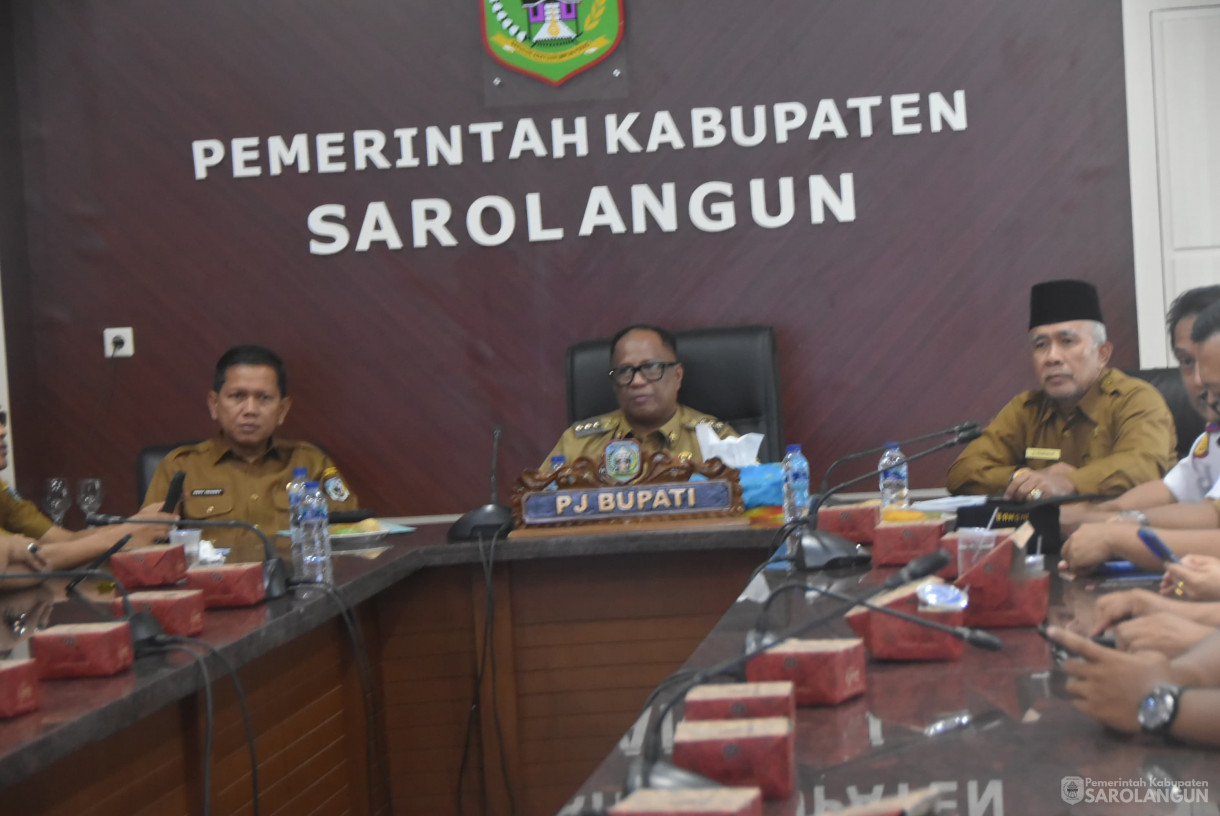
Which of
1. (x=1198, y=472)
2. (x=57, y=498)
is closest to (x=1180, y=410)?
(x=1198, y=472)

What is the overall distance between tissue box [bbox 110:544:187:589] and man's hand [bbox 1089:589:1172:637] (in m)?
1.45

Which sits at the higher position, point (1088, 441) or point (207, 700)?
point (1088, 441)

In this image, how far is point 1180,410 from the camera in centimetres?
316

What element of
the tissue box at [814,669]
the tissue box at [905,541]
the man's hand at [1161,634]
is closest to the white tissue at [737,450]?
the tissue box at [905,541]

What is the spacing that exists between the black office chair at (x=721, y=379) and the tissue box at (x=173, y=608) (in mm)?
1804

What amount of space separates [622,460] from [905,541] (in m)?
0.91

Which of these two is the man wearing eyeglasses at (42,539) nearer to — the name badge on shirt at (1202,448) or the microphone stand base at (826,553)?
the microphone stand base at (826,553)

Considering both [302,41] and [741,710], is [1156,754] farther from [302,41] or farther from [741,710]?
[302,41]

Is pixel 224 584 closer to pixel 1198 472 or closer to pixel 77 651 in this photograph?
pixel 77 651

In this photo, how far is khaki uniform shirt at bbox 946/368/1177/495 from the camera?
2.93 metres

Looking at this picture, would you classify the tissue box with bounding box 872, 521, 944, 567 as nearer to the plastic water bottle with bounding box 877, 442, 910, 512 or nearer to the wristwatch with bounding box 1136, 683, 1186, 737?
the plastic water bottle with bounding box 877, 442, 910, 512

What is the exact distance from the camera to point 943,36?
12.9 feet

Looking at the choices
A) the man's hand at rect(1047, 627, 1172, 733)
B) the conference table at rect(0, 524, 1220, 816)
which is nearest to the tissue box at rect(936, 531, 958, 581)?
the conference table at rect(0, 524, 1220, 816)

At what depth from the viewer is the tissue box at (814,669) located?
3.82 feet
